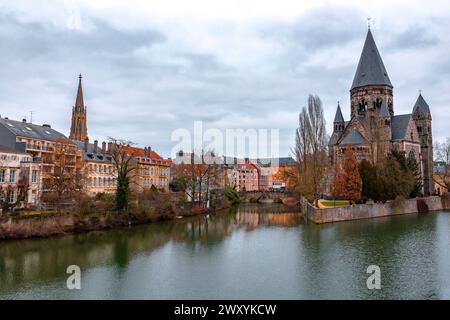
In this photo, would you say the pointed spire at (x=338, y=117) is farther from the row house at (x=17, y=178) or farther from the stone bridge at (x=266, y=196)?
the row house at (x=17, y=178)

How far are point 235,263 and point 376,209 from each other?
25489 mm

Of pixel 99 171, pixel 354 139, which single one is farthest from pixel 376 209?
pixel 99 171

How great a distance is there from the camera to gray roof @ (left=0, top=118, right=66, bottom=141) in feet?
121

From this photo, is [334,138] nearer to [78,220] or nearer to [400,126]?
[400,126]

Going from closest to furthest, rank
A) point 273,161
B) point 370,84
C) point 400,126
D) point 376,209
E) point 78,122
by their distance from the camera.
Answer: point 376,209 → point 400,126 → point 370,84 → point 78,122 → point 273,161

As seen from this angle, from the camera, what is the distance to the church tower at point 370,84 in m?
63.1

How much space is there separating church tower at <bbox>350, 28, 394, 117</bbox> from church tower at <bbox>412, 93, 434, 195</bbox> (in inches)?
175

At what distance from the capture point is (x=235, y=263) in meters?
19.5

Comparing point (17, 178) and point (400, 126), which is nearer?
point (17, 178)

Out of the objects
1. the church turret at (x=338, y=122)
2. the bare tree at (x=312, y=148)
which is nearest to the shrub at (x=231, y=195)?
the bare tree at (x=312, y=148)

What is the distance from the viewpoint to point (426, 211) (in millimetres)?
46688
